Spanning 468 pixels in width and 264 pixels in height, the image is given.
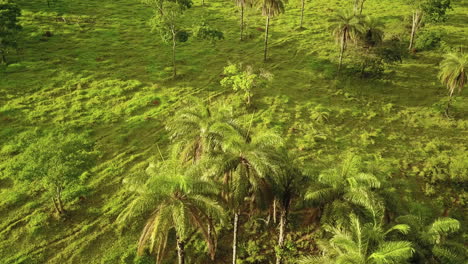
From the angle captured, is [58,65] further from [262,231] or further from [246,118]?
[262,231]

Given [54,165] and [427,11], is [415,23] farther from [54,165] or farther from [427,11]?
[54,165]

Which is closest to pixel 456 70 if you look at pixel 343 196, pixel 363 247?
pixel 343 196

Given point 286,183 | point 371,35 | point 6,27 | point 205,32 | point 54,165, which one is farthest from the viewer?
point 205,32

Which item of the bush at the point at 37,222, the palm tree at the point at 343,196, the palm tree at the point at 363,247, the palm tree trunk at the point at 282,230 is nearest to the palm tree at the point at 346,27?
the palm tree at the point at 343,196

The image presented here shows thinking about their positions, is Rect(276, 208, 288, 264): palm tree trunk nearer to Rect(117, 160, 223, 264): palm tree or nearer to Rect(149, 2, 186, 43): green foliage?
Rect(117, 160, 223, 264): palm tree

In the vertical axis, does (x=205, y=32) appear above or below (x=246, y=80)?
above

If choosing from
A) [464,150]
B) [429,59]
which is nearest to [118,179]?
[464,150]

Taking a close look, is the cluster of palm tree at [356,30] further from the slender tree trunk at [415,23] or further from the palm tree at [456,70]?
the slender tree trunk at [415,23]
